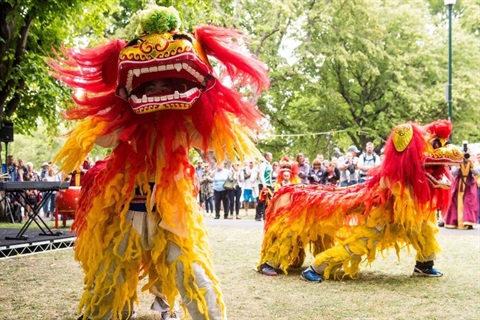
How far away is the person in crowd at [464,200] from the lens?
43.5ft

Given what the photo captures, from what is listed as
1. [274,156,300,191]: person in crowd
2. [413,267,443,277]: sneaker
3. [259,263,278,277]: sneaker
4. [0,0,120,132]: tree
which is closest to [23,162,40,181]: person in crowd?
[0,0,120,132]: tree

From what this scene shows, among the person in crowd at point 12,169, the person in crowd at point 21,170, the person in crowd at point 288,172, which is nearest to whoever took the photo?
the person in crowd at point 288,172

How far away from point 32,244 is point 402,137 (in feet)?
18.9

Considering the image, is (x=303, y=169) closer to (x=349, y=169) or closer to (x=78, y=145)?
(x=349, y=169)

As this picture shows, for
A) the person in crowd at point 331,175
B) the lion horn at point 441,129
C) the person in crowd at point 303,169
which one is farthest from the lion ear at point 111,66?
the person in crowd at point 303,169

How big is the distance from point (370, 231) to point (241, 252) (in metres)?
2.92

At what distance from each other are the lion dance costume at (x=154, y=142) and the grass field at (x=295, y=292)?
1227 mm

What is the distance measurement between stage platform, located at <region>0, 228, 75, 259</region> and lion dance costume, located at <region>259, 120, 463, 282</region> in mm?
3943

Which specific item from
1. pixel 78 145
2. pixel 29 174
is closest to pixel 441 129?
pixel 78 145

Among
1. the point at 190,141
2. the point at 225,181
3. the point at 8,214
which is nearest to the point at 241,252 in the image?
the point at 190,141

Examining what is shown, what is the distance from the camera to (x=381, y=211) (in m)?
6.63

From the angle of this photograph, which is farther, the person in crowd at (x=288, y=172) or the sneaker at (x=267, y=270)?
the person in crowd at (x=288, y=172)

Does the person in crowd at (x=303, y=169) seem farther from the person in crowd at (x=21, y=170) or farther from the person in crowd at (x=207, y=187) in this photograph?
the person in crowd at (x=21, y=170)

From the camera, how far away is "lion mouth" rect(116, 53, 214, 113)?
3.96 m
